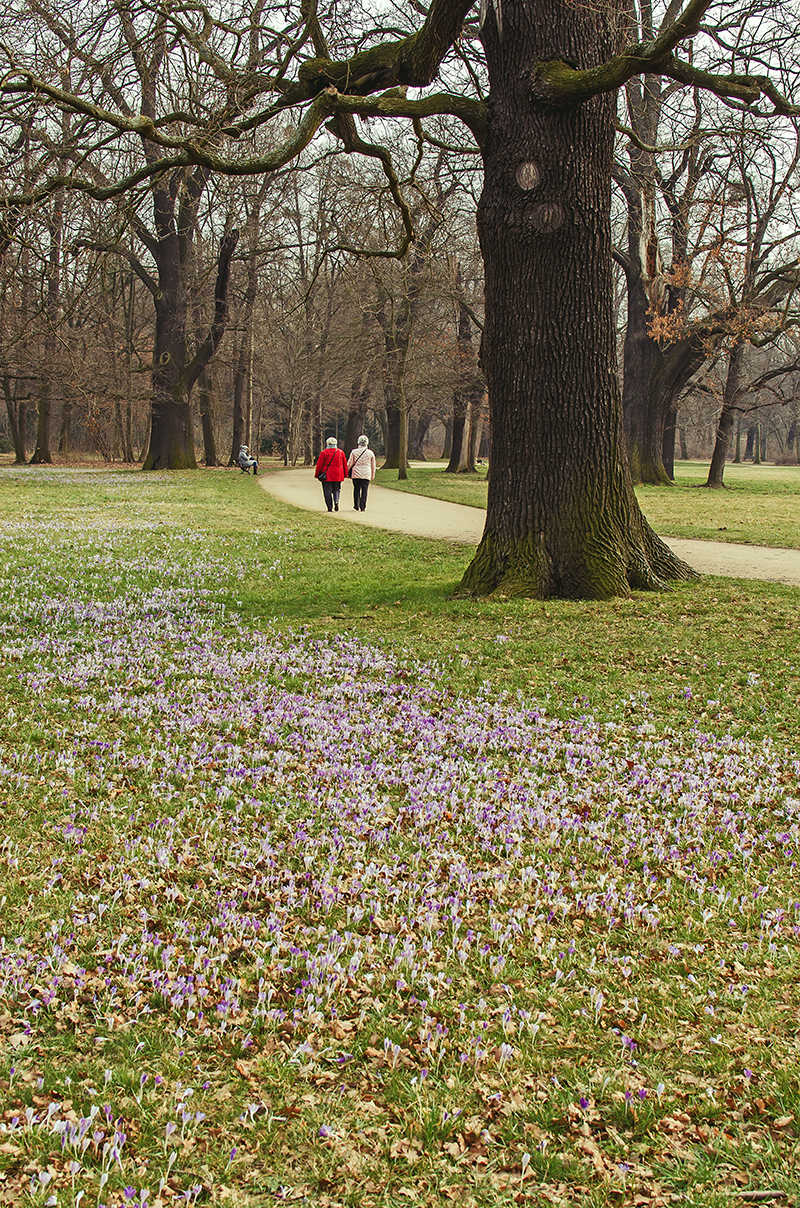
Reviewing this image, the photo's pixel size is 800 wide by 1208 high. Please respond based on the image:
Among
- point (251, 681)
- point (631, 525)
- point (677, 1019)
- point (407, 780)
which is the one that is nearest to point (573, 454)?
point (631, 525)

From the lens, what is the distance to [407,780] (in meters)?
4.75

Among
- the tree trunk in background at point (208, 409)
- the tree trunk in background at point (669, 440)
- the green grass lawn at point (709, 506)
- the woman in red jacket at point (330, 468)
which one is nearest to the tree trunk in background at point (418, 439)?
the tree trunk in background at point (208, 409)

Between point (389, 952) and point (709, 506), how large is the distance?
2261 centimetres

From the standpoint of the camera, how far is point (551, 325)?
29.0 ft

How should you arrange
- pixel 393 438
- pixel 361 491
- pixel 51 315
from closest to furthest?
pixel 51 315
pixel 361 491
pixel 393 438

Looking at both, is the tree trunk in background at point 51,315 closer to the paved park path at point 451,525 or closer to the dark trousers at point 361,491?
the paved park path at point 451,525

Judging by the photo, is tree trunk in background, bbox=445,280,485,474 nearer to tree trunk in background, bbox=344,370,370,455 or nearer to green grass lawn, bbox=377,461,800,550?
green grass lawn, bbox=377,461,800,550

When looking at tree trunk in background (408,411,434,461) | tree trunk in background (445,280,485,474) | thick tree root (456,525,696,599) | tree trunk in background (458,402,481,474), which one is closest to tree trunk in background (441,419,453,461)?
tree trunk in background (408,411,434,461)

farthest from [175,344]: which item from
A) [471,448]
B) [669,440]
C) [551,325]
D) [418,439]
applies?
[418,439]

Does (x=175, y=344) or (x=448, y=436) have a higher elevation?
(x=175, y=344)

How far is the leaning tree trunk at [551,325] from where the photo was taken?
8734 mm

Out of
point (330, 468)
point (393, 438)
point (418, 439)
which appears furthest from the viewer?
point (418, 439)

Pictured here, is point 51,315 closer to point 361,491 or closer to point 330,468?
point 330,468

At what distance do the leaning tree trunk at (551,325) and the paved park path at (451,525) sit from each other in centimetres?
338
